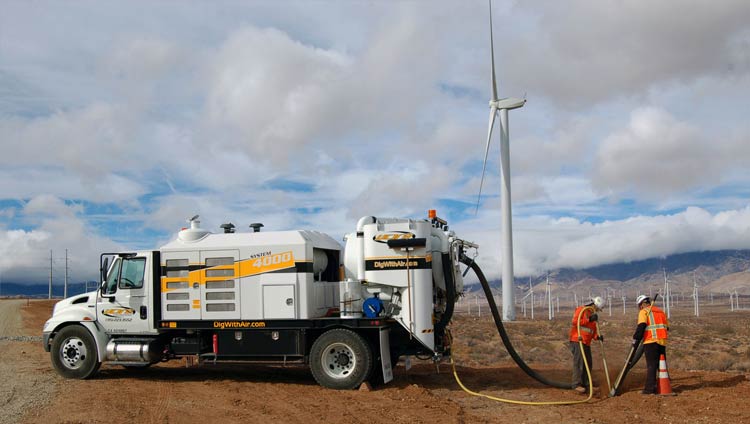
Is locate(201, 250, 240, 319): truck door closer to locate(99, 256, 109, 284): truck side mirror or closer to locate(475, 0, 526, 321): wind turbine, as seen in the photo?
locate(99, 256, 109, 284): truck side mirror

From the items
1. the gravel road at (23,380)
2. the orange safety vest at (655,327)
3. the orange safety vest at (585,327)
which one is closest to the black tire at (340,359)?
the orange safety vest at (585,327)

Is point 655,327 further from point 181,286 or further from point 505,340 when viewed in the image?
point 181,286

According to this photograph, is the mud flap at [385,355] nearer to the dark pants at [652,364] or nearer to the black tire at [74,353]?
the dark pants at [652,364]

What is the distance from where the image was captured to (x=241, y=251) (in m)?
13.4

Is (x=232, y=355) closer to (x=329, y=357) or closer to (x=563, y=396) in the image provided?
(x=329, y=357)

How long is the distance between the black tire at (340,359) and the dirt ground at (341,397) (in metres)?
0.27

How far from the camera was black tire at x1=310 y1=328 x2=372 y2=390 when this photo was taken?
1252 centimetres

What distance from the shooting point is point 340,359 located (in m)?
12.8

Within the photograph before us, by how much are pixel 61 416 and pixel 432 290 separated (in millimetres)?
7173

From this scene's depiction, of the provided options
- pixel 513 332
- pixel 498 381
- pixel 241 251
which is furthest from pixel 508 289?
pixel 241 251

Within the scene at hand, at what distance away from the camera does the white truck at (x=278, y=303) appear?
12.8m

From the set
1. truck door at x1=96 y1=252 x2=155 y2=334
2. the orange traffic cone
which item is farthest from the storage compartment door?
the orange traffic cone

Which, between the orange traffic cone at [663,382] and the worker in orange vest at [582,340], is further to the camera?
the worker in orange vest at [582,340]

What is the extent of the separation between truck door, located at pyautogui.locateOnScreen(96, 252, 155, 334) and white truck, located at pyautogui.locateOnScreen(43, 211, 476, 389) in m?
0.02
